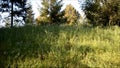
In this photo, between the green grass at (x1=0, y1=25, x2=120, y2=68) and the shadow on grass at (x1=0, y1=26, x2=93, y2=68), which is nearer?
the green grass at (x1=0, y1=25, x2=120, y2=68)

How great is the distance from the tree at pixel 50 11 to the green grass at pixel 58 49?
98.0 ft

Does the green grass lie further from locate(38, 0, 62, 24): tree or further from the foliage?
locate(38, 0, 62, 24): tree

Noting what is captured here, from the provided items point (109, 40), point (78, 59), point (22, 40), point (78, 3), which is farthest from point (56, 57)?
point (78, 3)

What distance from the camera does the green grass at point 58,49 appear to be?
316 inches

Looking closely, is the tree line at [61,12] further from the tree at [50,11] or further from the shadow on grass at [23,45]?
the shadow on grass at [23,45]

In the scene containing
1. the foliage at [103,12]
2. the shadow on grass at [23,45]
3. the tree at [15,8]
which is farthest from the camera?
the tree at [15,8]

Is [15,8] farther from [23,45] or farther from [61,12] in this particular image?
[23,45]

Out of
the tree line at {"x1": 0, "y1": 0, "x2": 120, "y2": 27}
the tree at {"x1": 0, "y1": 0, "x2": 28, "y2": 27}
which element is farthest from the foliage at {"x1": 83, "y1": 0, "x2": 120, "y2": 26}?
the tree at {"x1": 0, "y1": 0, "x2": 28, "y2": 27}

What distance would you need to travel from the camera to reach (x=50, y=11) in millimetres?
42281

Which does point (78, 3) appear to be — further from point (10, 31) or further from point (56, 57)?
point (56, 57)

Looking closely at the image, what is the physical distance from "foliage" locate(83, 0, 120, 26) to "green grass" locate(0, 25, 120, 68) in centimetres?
1427

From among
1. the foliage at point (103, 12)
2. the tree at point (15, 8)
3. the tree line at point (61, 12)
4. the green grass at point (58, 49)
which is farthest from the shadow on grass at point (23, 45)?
the tree at point (15, 8)

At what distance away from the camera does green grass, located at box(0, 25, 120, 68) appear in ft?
26.4

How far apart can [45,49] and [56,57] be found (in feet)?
2.21
